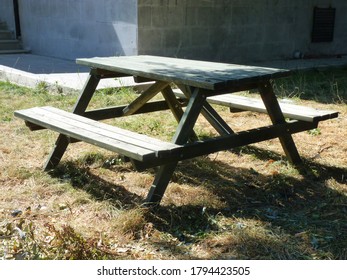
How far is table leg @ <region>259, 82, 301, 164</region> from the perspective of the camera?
355cm

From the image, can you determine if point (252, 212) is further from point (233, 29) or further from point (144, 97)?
point (233, 29)

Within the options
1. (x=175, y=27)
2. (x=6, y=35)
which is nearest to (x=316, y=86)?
(x=175, y=27)

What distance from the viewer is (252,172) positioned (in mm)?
3863

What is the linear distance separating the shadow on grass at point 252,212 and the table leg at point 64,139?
0.09 metres

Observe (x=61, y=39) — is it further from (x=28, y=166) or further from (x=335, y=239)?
(x=335, y=239)

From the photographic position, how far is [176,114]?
4219 millimetres

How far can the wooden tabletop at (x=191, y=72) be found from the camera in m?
3.05

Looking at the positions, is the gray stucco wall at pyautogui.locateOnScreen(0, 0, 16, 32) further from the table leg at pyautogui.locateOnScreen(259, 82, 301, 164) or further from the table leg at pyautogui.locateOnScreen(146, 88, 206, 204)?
the table leg at pyautogui.locateOnScreen(146, 88, 206, 204)

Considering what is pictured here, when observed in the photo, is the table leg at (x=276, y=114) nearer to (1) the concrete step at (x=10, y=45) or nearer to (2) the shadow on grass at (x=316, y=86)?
(2) the shadow on grass at (x=316, y=86)

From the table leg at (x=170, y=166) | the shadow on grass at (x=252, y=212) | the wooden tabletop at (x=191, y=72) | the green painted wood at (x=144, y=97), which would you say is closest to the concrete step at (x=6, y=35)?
the wooden tabletop at (x=191, y=72)

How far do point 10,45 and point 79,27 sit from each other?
249cm

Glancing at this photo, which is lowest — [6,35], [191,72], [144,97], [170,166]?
[6,35]

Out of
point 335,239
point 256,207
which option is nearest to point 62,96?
point 256,207

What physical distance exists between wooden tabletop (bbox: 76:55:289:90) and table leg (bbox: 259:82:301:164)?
0.14 m
